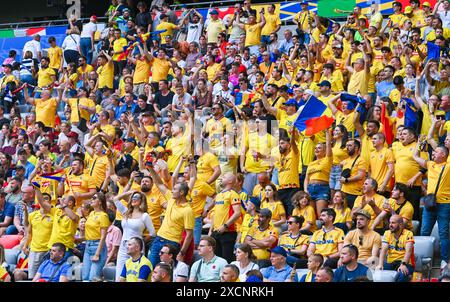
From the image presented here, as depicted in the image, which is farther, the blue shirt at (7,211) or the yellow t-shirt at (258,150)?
the blue shirt at (7,211)

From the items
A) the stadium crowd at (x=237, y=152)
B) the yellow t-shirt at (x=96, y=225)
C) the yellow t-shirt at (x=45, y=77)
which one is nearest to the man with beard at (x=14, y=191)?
the stadium crowd at (x=237, y=152)

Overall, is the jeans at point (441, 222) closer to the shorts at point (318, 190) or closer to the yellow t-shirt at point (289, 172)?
the shorts at point (318, 190)

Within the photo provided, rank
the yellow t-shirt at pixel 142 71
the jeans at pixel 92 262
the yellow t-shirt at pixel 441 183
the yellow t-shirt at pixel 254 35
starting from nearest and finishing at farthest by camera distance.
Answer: the yellow t-shirt at pixel 441 183 → the jeans at pixel 92 262 → the yellow t-shirt at pixel 142 71 → the yellow t-shirt at pixel 254 35

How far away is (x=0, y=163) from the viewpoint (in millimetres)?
17891

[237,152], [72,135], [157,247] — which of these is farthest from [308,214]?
[72,135]

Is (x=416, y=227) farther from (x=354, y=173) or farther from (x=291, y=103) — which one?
(x=291, y=103)

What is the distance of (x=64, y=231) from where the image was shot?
14211 mm

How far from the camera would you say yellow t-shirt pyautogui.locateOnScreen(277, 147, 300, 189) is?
14383 mm

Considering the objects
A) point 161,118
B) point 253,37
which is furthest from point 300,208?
point 253,37

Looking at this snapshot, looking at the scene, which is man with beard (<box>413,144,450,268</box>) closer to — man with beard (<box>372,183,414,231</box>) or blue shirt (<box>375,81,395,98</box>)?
man with beard (<box>372,183,414,231</box>)

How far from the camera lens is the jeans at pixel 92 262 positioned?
Answer: 13.7m

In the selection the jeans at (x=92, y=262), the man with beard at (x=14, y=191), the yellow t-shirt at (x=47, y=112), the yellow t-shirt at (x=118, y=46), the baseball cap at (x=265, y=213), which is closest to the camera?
the baseball cap at (x=265, y=213)

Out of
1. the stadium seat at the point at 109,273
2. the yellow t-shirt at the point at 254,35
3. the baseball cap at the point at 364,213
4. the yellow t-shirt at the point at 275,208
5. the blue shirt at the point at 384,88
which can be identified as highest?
the yellow t-shirt at the point at 254,35

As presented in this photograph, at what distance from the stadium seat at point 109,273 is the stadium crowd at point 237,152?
10cm
